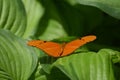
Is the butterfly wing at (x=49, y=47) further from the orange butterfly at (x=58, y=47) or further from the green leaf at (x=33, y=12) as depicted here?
the green leaf at (x=33, y=12)

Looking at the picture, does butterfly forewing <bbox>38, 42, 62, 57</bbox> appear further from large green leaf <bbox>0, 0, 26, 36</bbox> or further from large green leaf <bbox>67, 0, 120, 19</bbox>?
large green leaf <bbox>0, 0, 26, 36</bbox>

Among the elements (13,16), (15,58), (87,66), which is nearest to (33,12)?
(13,16)

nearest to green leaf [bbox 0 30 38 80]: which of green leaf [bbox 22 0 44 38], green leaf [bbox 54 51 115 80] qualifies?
green leaf [bbox 54 51 115 80]

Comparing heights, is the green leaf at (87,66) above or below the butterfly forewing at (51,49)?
below

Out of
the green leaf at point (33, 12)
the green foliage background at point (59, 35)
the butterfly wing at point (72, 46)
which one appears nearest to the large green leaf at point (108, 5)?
the green foliage background at point (59, 35)

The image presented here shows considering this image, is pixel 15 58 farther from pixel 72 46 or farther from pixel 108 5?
pixel 108 5

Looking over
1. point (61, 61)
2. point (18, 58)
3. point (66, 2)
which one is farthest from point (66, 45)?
point (66, 2)

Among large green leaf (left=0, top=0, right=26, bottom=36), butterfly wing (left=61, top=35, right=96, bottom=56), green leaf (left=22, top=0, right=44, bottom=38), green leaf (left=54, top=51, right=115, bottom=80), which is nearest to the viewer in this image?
green leaf (left=54, top=51, right=115, bottom=80)
